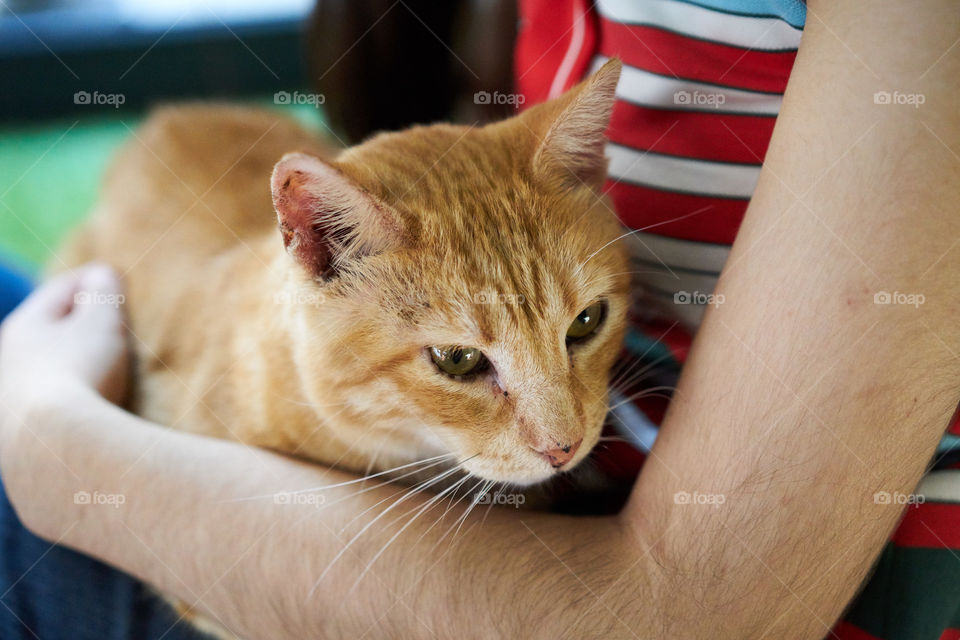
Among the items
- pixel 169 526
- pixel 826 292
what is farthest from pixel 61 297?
pixel 826 292

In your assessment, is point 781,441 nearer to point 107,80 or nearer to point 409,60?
point 409,60

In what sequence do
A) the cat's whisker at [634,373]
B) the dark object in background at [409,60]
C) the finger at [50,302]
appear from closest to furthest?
the cat's whisker at [634,373] < the finger at [50,302] < the dark object in background at [409,60]

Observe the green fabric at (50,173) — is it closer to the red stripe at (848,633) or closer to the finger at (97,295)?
the finger at (97,295)

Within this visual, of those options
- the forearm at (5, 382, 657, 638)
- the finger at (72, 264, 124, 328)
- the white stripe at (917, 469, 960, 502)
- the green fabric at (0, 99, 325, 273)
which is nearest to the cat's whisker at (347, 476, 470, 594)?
the forearm at (5, 382, 657, 638)

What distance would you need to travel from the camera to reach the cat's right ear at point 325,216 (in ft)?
2.91

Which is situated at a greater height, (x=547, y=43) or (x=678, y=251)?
(x=547, y=43)

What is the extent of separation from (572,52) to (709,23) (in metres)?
0.30

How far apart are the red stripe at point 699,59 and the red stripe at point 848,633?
0.75 m

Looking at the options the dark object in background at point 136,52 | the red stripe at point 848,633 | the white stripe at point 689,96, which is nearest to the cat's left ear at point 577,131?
the white stripe at point 689,96

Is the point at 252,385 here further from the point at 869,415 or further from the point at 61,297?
the point at 869,415

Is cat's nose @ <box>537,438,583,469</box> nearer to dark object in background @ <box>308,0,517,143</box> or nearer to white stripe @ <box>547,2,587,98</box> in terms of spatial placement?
white stripe @ <box>547,2,587,98</box>

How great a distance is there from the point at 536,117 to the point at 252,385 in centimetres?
69

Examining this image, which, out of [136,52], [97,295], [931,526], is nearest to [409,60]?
[97,295]

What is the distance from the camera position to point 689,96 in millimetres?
1077
